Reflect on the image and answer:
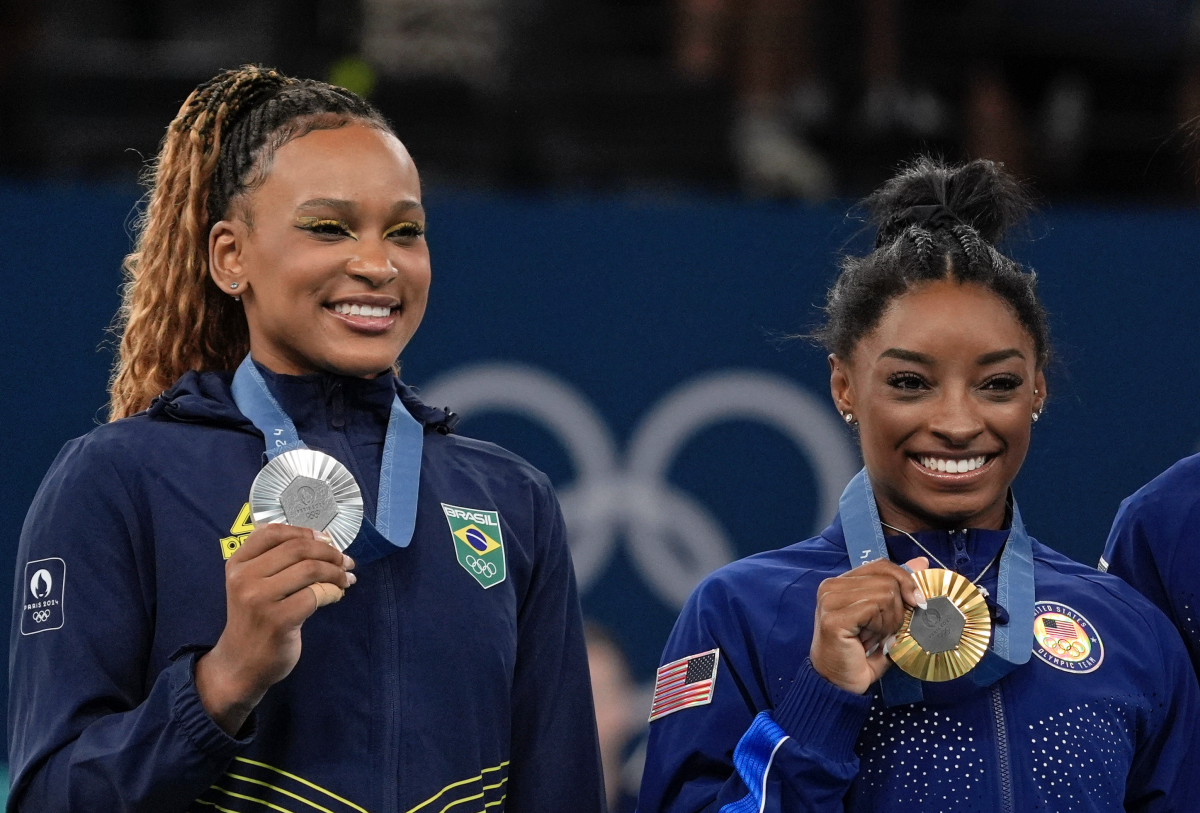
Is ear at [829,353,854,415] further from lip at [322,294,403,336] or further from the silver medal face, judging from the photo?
the silver medal face

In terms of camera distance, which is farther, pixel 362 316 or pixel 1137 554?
pixel 1137 554

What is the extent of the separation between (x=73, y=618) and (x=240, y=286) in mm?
569

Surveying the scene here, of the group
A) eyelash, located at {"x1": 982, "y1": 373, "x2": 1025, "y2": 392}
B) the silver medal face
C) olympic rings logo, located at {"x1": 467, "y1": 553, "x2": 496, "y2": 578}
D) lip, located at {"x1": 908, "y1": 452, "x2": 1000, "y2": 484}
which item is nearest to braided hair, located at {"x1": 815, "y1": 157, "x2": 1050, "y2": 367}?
eyelash, located at {"x1": 982, "y1": 373, "x2": 1025, "y2": 392}

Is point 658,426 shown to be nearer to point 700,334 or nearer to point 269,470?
point 700,334

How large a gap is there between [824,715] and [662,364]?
357cm

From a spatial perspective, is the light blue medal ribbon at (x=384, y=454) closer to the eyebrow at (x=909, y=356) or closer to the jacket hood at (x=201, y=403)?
the jacket hood at (x=201, y=403)

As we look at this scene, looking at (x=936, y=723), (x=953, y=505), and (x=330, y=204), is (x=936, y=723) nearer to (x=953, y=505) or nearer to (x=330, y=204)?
(x=953, y=505)

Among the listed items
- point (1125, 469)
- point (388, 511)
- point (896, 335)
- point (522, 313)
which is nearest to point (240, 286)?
point (388, 511)

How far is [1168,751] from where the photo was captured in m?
2.52

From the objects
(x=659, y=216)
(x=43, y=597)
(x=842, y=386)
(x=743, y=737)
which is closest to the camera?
(x=43, y=597)

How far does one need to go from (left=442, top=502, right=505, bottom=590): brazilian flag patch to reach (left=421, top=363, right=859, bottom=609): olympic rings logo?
3182mm

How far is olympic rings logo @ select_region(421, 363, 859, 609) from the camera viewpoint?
227 inches

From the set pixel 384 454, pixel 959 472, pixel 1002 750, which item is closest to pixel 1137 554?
pixel 959 472

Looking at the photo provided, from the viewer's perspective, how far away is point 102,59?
6.70m
